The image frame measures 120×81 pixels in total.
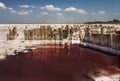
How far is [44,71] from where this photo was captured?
29094mm

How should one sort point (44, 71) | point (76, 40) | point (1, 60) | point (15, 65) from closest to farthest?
point (44, 71)
point (15, 65)
point (1, 60)
point (76, 40)

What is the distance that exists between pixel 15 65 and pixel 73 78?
1197 centimetres

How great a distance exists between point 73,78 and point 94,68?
6152mm

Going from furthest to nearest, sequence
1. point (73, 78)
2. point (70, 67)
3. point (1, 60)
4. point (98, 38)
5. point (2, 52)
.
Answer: point (98, 38) < point (2, 52) < point (1, 60) < point (70, 67) < point (73, 78)

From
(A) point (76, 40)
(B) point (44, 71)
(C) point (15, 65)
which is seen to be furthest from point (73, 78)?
(A) point (76, 40)

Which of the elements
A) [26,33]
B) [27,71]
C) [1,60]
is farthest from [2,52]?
[26,33]

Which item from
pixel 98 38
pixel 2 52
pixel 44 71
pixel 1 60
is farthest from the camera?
pixel 98 38

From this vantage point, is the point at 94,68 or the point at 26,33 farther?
the point at 26,33

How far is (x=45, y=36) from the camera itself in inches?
2421

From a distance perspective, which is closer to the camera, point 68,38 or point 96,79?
point 96,79

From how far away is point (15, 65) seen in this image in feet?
109

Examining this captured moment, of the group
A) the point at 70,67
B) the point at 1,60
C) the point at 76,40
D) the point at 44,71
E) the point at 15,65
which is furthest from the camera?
the point at 76,40

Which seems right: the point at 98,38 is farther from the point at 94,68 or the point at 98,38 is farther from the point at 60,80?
the point at 60,80

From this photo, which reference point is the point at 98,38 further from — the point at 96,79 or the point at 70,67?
the point at 96,79
